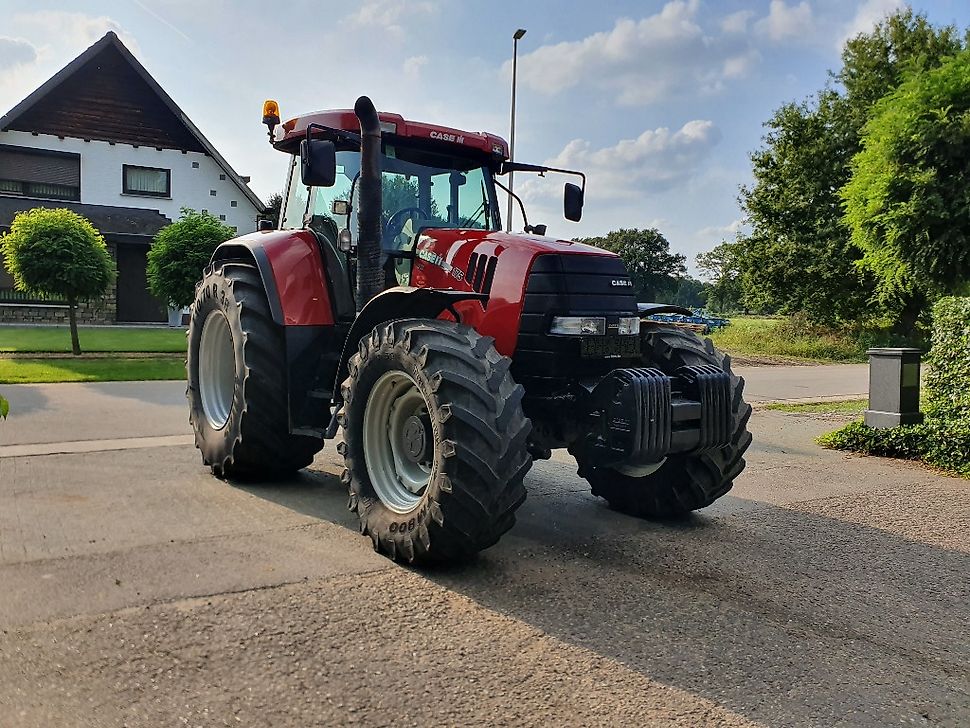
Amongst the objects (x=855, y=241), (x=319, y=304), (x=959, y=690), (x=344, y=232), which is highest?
(x=855, y=241)

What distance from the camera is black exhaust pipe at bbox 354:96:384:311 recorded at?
17.7 ft

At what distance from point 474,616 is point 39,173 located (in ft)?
87.2

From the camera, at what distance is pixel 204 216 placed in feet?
61.4

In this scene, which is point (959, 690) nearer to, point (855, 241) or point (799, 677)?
point (799, 677)

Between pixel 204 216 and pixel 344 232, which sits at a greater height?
pixel 204 216

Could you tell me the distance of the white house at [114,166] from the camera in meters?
25.1

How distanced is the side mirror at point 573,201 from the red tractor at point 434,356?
2cm

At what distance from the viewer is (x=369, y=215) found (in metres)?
5.52

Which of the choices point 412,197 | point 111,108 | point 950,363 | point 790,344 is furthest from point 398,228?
point 790,344

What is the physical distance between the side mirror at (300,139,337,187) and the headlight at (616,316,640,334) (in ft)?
6.54

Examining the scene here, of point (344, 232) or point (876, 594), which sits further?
point (344, 232)

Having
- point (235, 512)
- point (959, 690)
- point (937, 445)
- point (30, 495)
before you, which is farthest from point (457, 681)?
point (937, 445)

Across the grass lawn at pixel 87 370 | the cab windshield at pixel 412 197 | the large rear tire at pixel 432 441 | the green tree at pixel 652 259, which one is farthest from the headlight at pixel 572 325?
the green tree at pixel 652 259

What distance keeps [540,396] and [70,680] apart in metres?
2.89
